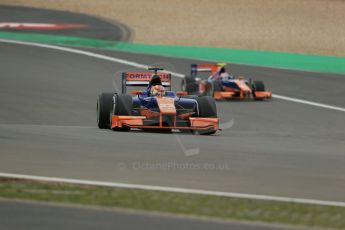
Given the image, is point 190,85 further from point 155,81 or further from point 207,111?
point 207,111

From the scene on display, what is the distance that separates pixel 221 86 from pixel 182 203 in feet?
57.8

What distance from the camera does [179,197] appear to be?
9352 mm

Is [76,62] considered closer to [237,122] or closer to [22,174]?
[237,122]

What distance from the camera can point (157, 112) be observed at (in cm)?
1708

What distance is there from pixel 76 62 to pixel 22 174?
20.8m

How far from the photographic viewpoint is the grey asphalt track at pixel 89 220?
7.52 metres

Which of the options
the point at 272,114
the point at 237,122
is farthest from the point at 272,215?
the point at 272,114

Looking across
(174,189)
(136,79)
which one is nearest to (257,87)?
(136,79)

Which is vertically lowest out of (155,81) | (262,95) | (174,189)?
(262,95)

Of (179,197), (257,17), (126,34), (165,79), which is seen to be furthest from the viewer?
(257,17)

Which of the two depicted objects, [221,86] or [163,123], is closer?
[163,123]

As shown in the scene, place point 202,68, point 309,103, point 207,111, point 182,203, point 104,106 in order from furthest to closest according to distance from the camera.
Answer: point 202,68
point 309,103
point 104,106
point 207,111
point 182,203

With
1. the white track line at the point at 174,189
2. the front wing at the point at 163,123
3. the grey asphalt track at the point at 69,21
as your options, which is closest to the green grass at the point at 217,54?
the grey asphalt track at the point at 69,21

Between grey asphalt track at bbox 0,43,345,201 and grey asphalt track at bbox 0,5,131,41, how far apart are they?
6589mm
